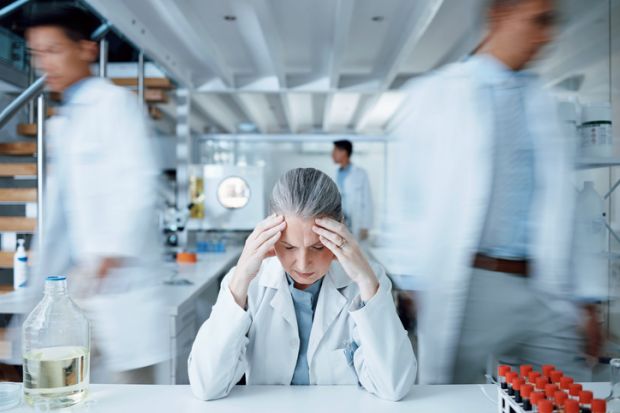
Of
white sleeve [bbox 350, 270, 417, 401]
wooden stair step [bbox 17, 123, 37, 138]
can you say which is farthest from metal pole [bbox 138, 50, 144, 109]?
white sleeve [bbox 350, 270, 417, 401]

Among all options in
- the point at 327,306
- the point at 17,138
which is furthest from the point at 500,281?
the point at 17,138

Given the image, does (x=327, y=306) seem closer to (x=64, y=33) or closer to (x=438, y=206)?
(x=438, y=206)

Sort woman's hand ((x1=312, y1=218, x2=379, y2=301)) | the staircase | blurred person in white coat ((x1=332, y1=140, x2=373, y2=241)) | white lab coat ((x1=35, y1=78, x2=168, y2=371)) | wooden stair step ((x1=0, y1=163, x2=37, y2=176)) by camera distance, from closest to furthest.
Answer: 1. woman's hand ((x1=312, y1=218, x2=379, y2=301))
2. white lab coat ((x1=35, y1=78, x2=168, y2=371))
3. the staircase
4. wooden stair step ((x1=0, y1=163, x2=37, y2=176))
5. blurred person in white coat ((x1=332, y1=140, x2=373, y2=241))

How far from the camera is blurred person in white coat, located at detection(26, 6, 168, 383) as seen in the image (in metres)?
1.67

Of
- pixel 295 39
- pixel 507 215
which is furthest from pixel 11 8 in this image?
pixel 507 215

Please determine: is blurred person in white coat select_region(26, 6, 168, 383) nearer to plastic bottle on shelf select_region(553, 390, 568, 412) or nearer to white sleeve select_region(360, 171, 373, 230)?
plastic bottle on shelf select_region(553, 390, 568, 412)

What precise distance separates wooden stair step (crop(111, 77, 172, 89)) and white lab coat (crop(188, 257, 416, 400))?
2989mm

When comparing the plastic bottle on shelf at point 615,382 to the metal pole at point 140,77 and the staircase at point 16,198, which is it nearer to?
the staircase at point 16,198

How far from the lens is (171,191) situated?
4.73m

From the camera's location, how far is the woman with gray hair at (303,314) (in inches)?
49.4

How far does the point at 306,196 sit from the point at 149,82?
3.15 metres

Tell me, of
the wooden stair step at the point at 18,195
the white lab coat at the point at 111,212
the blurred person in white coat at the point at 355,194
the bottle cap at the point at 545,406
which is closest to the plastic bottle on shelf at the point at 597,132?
the bottle cap at the point at 545,406

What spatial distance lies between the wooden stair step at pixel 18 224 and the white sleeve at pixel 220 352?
1.87 metres

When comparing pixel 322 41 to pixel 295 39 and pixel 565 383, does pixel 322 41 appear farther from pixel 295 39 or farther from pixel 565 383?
A: pixel 565 383
